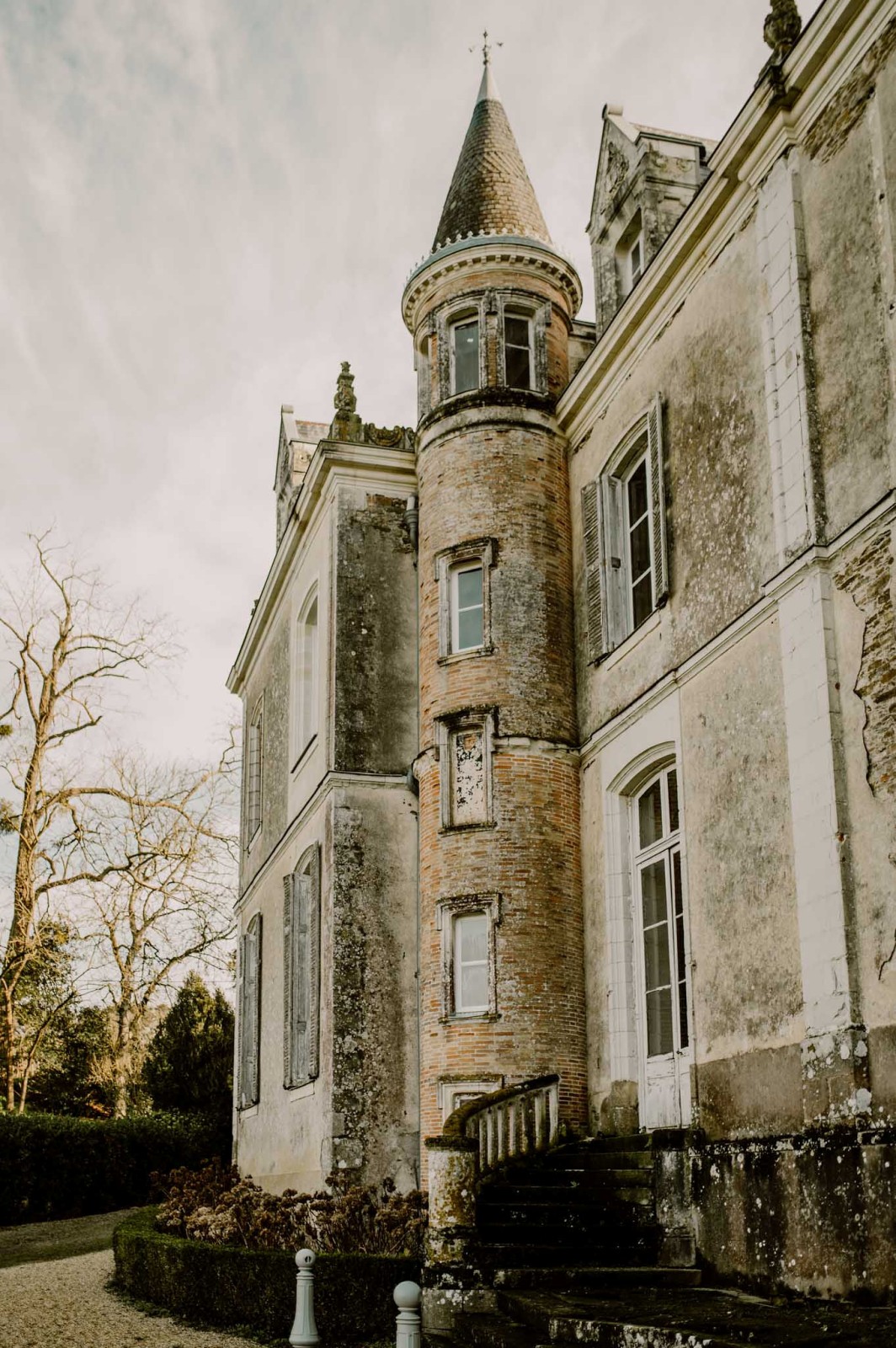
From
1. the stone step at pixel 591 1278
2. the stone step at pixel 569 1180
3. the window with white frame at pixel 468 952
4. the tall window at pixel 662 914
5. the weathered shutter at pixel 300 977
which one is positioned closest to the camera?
the stone step at pixel 591 1278

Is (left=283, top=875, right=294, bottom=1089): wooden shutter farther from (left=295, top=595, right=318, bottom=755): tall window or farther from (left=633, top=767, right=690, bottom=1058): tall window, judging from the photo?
(left=633, top=767, right=690, bottom=1058): tall window

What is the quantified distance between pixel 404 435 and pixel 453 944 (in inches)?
259

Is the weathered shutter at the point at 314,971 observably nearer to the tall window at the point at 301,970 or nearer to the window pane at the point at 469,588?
the tall window at the point at 301,970

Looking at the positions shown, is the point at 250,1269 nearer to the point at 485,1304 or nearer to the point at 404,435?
the point at 485,1304

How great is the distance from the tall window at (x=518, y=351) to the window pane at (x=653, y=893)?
5930 mm

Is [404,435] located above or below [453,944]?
above

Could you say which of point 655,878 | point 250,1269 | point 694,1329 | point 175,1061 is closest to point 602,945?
point 655,878

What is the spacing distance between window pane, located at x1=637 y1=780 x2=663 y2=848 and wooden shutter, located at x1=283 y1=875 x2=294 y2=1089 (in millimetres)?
5705

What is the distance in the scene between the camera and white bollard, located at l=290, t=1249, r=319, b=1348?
849cm

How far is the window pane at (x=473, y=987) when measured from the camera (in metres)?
13.8

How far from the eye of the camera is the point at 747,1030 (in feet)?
33.9

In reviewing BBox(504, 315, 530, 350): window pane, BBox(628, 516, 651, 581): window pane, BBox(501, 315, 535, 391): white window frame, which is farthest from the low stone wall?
BBox(504, 315, 530, 350): window pane

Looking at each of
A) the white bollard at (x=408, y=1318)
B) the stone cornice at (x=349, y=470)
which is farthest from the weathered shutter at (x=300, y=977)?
the white bollard at (x=408, y=1318)

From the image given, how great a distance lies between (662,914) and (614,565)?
3.63 metres
